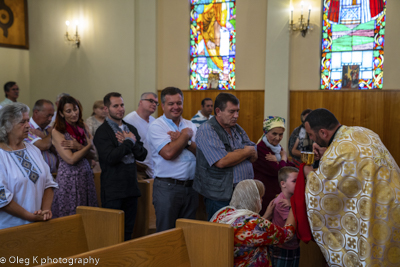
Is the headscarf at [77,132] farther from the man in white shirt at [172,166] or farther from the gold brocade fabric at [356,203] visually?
the gold brocade fabric at [356,203]

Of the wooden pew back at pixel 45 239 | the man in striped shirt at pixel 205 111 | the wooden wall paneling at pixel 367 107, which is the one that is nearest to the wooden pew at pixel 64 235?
the wooden pew back at pixel 45 239

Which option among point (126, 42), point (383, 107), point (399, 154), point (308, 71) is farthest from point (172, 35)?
point (399, 154)

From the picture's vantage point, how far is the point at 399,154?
7348 millimetres

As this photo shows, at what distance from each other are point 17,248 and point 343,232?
2.15m

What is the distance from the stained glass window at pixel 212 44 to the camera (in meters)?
8.77

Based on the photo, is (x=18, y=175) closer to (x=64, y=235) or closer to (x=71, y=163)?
(x=64, y=235)

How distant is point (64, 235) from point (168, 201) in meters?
0.94

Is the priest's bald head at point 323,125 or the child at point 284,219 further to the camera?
the child at point 284,219

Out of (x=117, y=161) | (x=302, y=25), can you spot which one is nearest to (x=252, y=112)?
(x=302, y=25)

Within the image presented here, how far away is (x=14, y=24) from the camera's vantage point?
9781 millimetres

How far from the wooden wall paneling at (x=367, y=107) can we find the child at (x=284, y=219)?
5205 mm

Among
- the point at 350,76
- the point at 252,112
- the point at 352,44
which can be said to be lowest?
the point at 252,112

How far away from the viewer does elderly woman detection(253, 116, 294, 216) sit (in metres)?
3.86

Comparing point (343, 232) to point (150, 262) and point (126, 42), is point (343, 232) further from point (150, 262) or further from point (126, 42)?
point (126, 42)
